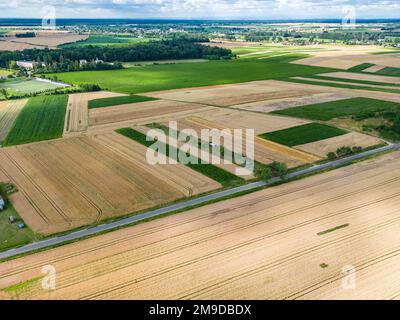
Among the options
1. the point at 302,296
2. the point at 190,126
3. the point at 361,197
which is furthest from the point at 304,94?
the point at 302,296

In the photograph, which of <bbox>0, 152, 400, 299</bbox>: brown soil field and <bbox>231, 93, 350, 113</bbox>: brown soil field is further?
<bbox>231, 93, 350, 113</bbox>: brown soil field

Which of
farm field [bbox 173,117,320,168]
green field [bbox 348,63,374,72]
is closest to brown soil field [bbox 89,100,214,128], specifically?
farm field [bbox 173,117,320,168]

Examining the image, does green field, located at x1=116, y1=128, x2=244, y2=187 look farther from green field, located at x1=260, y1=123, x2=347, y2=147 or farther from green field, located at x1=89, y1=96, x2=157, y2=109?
green field, located at x1=89, y1=96, x2=157, y2=109

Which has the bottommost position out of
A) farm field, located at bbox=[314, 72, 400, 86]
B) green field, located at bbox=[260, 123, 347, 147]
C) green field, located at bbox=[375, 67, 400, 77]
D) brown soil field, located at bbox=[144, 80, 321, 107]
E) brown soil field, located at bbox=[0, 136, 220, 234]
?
brown soil field, located at bbox=[0, 136, 220, 234]

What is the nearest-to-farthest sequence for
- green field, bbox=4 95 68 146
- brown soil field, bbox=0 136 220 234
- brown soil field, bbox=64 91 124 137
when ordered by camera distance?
brown soil field, bbox=0 136 220 234 < green field, bbox=4 95 68 146 < brown soil field, bbox=64 91 124 137

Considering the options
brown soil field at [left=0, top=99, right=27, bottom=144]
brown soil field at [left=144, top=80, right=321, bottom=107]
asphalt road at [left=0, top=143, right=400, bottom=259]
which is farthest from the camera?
brown soil field at [left=144, top=80, right=321, bottom=107]

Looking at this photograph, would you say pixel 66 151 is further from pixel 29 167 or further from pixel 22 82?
pixel 22 82

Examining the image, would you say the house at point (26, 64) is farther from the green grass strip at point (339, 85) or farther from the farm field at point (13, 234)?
the farm field at point (13, 234)
